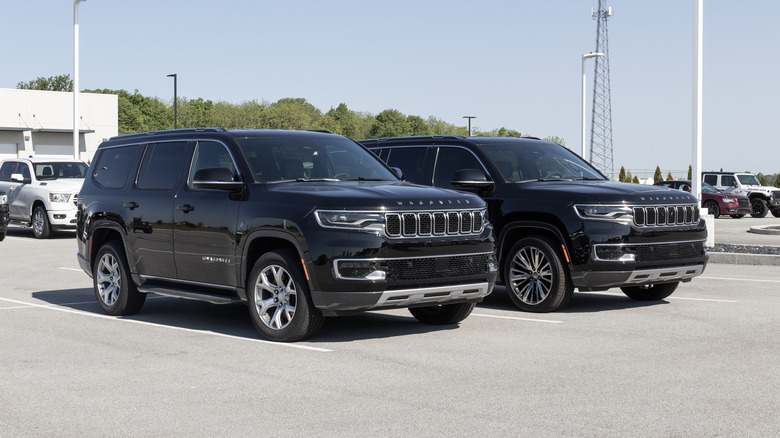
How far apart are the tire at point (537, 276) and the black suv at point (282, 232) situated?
120 cm

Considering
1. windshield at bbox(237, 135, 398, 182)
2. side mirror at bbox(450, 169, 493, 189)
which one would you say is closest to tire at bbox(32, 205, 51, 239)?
side mirror at bbox(450, 169, 493, 189)

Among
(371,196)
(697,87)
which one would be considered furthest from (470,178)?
(697,87)

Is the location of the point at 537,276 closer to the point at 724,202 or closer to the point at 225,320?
the point at 225,320

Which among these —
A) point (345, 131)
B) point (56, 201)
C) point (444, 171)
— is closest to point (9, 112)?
point (56, 201)

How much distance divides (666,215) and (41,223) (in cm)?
1725

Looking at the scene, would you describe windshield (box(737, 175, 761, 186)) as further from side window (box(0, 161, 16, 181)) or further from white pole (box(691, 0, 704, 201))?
side window (box(0, 161, 16, 181))

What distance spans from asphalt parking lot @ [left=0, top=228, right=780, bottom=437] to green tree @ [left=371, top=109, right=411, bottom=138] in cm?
Answer: 13328

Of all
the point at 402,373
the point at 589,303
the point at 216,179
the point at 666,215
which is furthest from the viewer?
the point at 589,303

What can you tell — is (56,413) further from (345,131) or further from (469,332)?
(345,131)

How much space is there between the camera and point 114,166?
10836 millimetres

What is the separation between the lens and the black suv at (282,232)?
8.17m

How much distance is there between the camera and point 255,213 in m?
8.71

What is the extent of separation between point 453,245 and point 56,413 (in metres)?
3.72

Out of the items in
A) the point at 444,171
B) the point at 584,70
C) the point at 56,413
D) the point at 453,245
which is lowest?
the point at 56,413
